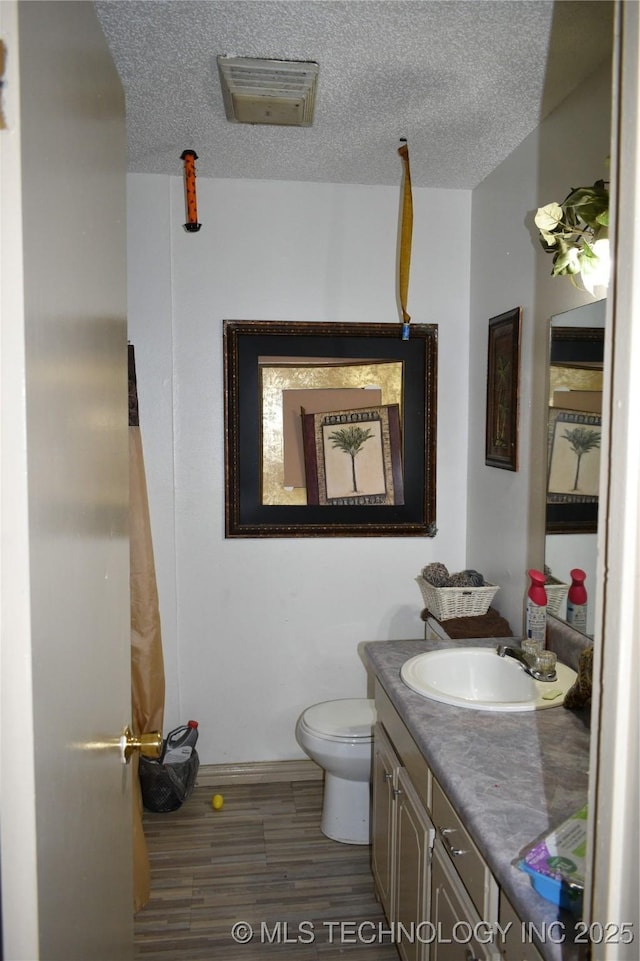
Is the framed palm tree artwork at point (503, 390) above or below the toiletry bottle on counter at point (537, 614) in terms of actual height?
above

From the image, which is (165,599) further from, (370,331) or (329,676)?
A: (370,331)

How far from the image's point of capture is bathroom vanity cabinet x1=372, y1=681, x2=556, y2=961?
4.02ft

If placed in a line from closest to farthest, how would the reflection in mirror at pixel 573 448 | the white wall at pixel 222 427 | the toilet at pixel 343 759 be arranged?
the reflection in mirror at pixel 573 448 → the toilet at pixel 343 759 → the white wall at pixel 222 427

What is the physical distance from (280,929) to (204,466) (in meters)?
1.68

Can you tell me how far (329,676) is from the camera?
10.0 ft

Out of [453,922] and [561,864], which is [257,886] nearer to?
[453,922]

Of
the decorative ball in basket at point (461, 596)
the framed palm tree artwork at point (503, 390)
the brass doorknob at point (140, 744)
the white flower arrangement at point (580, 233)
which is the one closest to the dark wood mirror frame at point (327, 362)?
the framed palm tree artwork at point (503, 390)

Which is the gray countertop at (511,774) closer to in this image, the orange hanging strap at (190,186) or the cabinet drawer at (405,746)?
the cabinet drawer at (405,746)

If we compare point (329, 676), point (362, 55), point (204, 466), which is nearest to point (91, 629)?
point (362, 55)

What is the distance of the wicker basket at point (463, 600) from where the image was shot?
99.7 inches

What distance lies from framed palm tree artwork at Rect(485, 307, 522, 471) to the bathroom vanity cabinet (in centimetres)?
99

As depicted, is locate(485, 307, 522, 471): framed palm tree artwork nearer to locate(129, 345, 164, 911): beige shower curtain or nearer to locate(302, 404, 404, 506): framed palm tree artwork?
locate(302, 404, 404, 506): framed palm tree artwork

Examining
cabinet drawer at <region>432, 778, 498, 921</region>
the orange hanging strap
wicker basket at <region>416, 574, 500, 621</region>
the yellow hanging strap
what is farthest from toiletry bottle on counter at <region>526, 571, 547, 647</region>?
the orange hanging strap

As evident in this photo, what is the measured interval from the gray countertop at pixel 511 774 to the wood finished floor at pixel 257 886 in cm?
89
